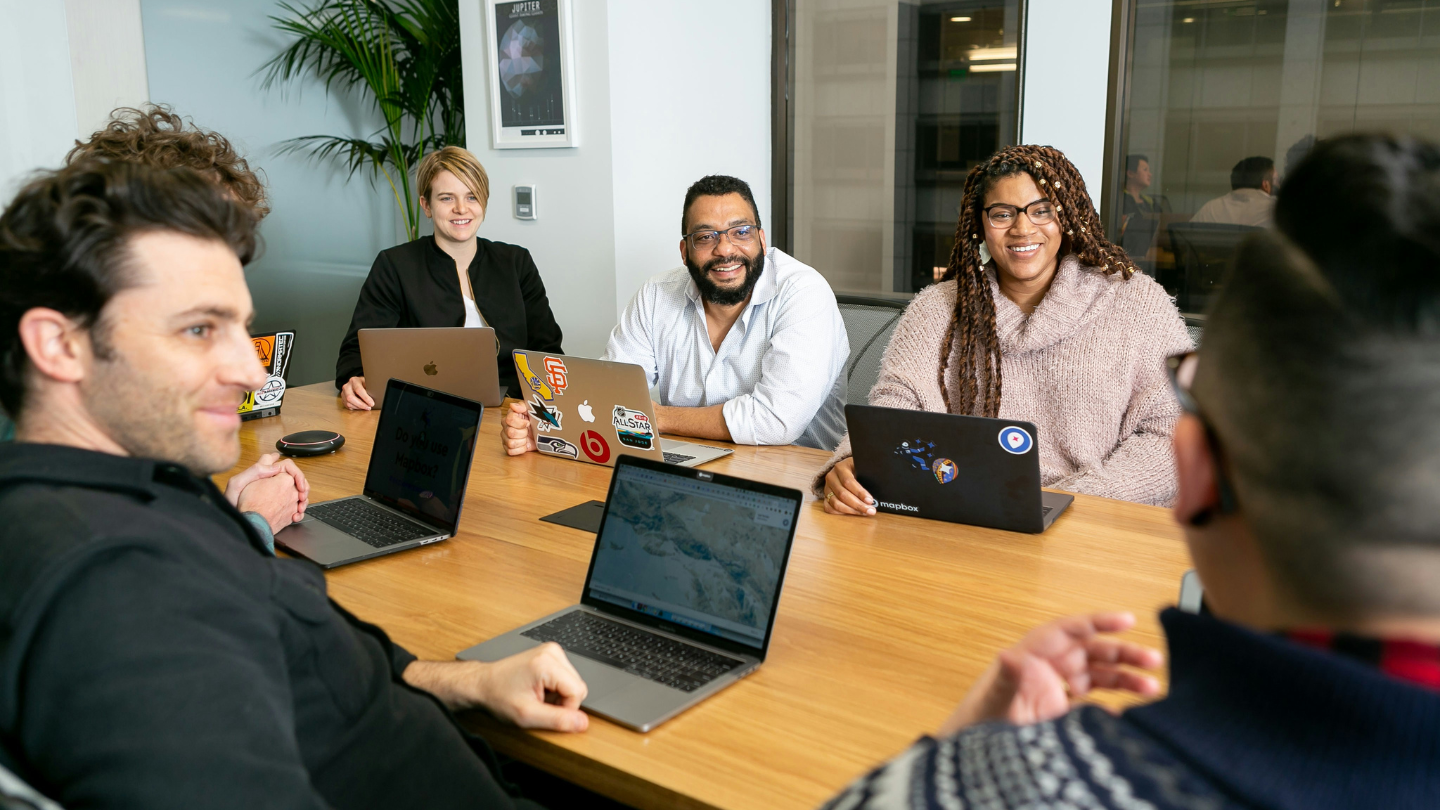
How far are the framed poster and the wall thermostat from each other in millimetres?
164

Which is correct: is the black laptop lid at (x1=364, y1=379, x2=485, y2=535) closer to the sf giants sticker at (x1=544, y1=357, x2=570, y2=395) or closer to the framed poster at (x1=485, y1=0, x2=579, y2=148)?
the sf giants sticker at (x1=544, y1=357, x2=570, y2=395)

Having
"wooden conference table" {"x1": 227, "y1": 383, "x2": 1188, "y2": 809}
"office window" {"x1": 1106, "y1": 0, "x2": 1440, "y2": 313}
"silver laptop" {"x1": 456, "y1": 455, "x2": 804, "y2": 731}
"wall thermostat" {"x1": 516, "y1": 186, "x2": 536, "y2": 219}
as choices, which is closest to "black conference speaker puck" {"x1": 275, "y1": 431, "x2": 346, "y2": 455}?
"wooden conference table" {"x1": 227, "y1": 383, "x2": 1188, "y2": 809}

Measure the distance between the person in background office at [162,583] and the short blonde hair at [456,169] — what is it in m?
2.35

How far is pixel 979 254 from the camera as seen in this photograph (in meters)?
2.35

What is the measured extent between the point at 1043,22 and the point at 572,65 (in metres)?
1.64

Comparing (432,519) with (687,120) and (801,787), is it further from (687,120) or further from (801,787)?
(687,120)

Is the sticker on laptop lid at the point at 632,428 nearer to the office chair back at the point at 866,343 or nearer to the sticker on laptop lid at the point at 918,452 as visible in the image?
the sticker on laptop lid at the point at 918,452

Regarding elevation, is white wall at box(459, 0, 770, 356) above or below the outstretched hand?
above

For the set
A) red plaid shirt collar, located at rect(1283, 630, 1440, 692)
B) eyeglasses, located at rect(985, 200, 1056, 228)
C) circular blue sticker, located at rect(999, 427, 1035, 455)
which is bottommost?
circular blue sticker, located at rect(999, 427, 1035, 455)

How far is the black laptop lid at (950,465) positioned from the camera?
163cm

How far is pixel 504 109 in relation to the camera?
12.8 feet

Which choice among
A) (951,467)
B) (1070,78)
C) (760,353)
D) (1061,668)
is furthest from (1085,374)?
(1070,78)

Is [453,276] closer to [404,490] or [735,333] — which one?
[735,333]

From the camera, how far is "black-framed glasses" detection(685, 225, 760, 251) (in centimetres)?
273
